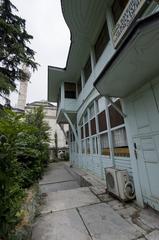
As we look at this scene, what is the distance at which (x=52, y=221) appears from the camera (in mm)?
2398

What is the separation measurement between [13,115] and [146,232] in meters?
2.70

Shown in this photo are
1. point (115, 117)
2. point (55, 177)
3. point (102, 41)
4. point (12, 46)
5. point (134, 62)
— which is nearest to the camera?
point (134, 62)

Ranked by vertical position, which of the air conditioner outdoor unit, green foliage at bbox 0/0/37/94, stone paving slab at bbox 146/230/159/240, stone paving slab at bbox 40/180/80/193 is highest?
green foliage at bbox 0/0/37/94

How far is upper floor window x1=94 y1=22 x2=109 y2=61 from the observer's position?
4.67 meters

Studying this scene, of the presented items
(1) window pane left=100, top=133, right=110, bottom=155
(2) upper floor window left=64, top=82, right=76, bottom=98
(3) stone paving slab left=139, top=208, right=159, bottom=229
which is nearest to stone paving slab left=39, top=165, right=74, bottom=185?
(1) window pane left=100, top=133, right=110, bottom=155

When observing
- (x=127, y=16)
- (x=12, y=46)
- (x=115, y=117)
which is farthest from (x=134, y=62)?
(x=12, y=46)

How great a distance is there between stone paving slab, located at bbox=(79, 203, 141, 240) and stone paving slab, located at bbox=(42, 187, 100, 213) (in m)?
0.32

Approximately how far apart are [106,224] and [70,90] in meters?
8.20

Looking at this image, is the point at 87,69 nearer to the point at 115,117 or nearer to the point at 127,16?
the point at 115,117

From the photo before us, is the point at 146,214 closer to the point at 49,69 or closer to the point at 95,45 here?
the point at 95,45

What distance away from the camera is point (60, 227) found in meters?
2.20

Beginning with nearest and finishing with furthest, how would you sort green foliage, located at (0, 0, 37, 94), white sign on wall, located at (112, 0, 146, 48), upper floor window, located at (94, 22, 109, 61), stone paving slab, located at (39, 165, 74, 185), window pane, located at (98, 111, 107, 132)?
1. white sign on wall, located at (112, 0, 146, 48)
2. upper floor window, located at (94, 22, 109, 61)
3. window pane, located at (98, 111, 107, 132)
4. stone paving slab, located at (39, 165, 74, 185)
5. green foliage, located at (0, 0, 37, 94)

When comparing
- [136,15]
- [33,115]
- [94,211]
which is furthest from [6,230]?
[33,115]

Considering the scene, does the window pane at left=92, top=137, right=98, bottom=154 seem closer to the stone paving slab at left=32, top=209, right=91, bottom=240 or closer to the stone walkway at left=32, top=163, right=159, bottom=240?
the stone walkway at left=32, top=163, right=159, bottom=240
